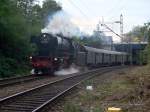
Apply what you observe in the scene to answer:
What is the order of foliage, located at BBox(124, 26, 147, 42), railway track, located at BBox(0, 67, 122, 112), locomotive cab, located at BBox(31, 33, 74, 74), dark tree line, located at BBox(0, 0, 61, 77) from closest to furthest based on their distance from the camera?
railway track, located at BBox(0, 67, 122, 112), dark tree line, located at BBox(0, 0, 61, 77), locomotive cab, located at BBox(31, 33, 74, 74), foliage, located at BBox(124, 26, 147, 42)

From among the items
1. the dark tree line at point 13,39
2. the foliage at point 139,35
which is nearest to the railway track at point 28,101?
the dark tree line at point 13,39

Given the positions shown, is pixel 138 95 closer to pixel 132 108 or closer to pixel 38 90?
pixel 132 108

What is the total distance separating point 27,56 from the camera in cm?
3397

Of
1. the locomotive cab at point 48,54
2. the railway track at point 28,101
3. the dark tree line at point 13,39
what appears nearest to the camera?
the railway track at point 28,101

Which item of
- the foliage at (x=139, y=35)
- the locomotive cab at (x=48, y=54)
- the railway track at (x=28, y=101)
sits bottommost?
the railway track at (x=28, y=101)

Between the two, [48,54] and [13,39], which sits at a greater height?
[13,39]

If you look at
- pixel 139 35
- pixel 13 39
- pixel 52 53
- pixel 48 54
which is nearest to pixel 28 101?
pixel 52 53

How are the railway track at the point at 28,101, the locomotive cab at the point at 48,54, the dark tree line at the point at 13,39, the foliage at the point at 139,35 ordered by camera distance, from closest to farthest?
1. the railway track at the point at 28,101
2. the dark tree line at the point at 13,39
3. the locomotive cab at the point at 48,54
4. the foliage at the point at 139,35

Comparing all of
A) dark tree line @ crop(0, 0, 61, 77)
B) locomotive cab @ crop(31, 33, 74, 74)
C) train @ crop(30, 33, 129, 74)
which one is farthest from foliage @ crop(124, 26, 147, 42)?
dark tree line @ crop(0, 0, 61, 77)

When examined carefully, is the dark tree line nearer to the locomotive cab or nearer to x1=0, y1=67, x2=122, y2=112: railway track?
the locomotive cab

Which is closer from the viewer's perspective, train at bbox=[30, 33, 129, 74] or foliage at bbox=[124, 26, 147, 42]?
train at bbox=[30, 33, 129, 74]

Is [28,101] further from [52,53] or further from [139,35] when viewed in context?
[139,35]

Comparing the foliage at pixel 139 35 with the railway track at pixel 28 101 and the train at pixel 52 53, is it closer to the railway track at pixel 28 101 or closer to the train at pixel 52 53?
the train at pixel 52 53

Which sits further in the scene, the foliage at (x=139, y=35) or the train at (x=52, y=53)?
the foliage at (x=139, y=35)
